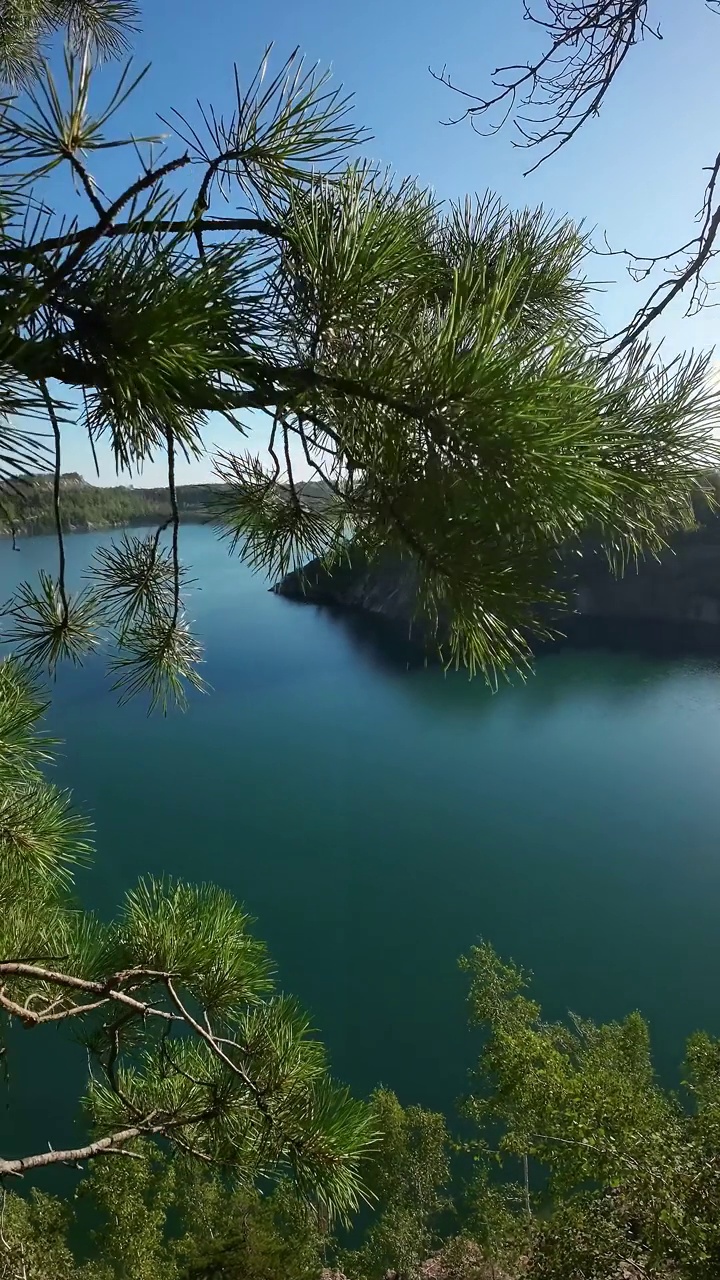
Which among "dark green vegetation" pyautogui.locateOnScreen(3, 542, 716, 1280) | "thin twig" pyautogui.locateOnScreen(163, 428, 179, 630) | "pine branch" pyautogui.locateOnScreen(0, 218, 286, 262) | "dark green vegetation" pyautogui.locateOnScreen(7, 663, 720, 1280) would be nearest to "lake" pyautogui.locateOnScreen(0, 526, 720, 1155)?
"dark green vegetation" pyautogui.locateOnScreen(3, 542, 716, 1280)

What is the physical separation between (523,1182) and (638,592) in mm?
6936

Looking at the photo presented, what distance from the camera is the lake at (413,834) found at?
3941 mm

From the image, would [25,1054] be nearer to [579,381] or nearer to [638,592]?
[579,381]

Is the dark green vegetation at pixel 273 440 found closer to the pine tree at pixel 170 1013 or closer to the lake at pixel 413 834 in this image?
the pine tree at pixel 170 1013

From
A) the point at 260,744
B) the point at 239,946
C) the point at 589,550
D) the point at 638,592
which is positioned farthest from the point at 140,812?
the point at 638,592

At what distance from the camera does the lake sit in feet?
12.9

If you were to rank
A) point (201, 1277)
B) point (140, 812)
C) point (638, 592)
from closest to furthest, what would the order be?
point (201, 1277) < point (140, 812) < point (638, 592)

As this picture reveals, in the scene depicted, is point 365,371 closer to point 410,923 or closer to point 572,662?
point 410,923

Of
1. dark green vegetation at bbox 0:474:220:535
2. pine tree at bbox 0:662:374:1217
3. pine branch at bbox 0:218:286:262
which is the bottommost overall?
pine tree at bbox 0:662:374:1217

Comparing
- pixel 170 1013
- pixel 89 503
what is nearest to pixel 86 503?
pixel 89 503

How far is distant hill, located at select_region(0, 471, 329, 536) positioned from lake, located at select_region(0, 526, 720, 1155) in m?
2.56

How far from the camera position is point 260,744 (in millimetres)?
5930

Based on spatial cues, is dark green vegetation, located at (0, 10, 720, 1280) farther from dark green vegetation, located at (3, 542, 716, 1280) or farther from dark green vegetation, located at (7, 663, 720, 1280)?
dark green vegetation, located at (3, 542, 716, 1280)

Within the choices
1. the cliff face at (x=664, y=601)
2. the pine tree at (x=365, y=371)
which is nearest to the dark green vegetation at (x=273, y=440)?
the pine tree at (x=365, y=371)
